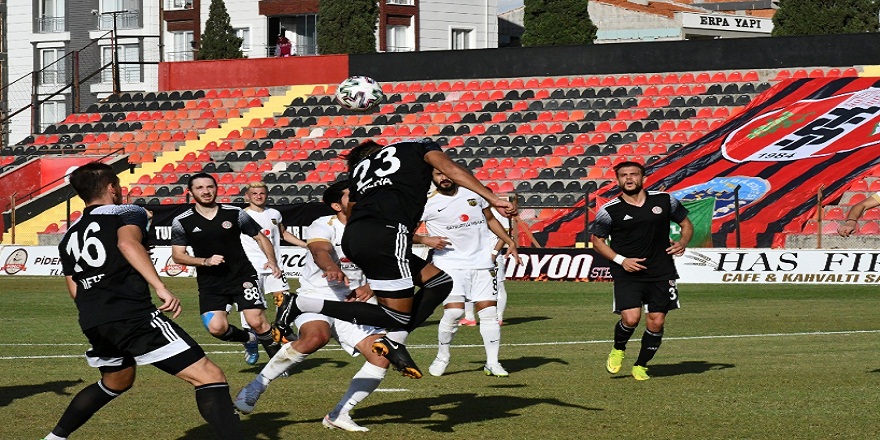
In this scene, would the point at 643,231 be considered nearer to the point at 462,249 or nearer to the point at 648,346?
the point at 648,346

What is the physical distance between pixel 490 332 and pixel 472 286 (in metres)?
0.64

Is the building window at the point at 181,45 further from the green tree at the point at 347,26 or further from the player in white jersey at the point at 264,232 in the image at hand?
the player in white jersey at the point at 264,232

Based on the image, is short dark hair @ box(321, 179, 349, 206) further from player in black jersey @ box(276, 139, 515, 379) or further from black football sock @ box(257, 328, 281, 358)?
black football sock @ box(257, 328, 281, 358)

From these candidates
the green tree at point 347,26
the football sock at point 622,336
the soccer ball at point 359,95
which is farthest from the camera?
the green tree at point 347,26

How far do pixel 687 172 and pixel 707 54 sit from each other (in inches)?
290

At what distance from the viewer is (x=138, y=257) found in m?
7.84

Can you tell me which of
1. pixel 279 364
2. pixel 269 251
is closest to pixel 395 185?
pixel 279 364

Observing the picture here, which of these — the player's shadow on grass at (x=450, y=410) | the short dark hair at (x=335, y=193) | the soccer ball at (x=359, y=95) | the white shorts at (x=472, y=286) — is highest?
the soccer ball at (x=359, y=95)

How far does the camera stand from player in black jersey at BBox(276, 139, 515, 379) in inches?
355

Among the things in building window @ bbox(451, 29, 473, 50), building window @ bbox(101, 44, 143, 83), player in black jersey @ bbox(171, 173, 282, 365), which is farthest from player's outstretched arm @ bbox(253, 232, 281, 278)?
building window @ bbox(101, 44, 143, 83)

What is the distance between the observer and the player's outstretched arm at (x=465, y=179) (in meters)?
8.52

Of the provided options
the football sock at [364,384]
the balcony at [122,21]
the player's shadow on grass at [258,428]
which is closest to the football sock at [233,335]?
the player's shadow on grass at [258,428]

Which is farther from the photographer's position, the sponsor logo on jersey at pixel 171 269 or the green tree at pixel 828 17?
the green tree at pixel 828 17

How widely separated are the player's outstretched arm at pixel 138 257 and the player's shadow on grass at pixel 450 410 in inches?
95.9
